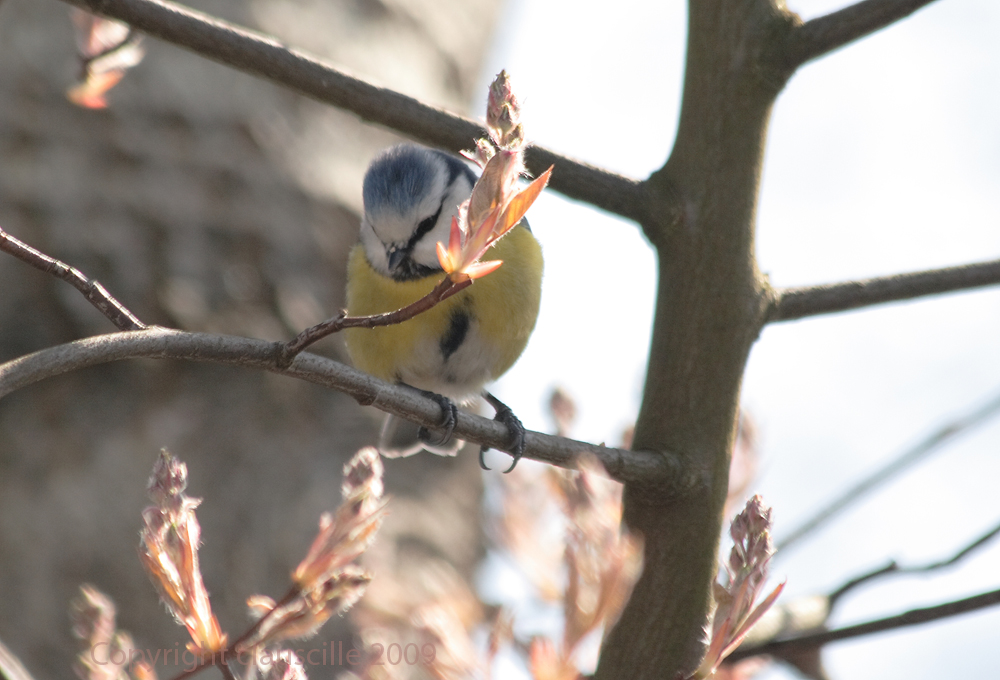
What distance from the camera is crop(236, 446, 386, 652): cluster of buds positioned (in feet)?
1.91

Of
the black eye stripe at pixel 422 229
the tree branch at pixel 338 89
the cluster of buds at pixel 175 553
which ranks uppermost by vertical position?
the black eye stripe at pixel 422 229

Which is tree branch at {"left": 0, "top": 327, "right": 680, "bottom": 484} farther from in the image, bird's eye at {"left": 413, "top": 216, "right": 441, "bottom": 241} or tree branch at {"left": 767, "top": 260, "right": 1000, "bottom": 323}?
bird's eye at {"left": 413, "top": 216, "right": 441, "bottom": 241}

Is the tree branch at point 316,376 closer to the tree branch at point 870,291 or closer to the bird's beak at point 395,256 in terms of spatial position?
the tree branch at point 870,291

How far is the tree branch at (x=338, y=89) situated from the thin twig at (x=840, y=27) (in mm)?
198

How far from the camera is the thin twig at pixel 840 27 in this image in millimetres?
864

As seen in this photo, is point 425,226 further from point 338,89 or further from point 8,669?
point 8,669

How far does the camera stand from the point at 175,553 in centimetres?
58

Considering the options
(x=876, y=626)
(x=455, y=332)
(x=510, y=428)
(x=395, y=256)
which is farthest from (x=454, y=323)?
(x=876, y=626)

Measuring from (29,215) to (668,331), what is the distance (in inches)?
60.7

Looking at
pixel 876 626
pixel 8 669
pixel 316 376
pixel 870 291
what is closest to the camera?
pixel 8 669

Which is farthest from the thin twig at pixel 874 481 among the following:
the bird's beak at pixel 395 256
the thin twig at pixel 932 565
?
the bird's beak at pixel 395 256

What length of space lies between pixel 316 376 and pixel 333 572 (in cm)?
14

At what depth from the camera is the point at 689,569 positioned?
2.84 feet

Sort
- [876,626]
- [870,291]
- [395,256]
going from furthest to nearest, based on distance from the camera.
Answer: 1. [395,256]
2. [870,291]
3. [876,626]
